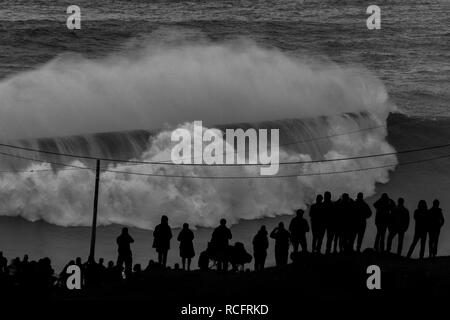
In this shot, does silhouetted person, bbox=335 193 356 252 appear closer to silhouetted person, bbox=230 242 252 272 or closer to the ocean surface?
silhouetted person, bbox=230 242 252 272

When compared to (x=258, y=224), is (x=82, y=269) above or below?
below

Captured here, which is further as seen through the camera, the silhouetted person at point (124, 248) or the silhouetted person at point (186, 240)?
the silhouetted person at point (186, 240)

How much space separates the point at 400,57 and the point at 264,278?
3822cm

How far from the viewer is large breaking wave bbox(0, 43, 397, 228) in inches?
1226

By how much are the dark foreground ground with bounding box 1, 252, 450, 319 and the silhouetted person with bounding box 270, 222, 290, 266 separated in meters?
0.98

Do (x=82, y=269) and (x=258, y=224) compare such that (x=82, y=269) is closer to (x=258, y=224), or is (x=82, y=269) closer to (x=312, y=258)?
(x=312, y=258)

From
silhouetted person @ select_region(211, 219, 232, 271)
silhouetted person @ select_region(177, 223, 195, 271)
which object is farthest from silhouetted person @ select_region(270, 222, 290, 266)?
silhouetted person @ select_region(177, 223, 195, 271)

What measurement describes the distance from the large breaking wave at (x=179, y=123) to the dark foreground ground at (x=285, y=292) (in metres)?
11.1

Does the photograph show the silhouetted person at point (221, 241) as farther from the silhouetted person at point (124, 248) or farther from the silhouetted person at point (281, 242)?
the silhouetted person at point (124, 248)

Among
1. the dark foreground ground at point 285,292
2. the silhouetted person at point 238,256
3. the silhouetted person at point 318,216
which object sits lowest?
the dark foreground ground at point 285,292

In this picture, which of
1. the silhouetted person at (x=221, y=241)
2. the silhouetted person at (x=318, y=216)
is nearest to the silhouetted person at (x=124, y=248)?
the silhouetted person at (x=221, y=241)

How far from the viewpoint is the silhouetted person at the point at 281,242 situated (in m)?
21.0

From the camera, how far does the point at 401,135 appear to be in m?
42.0
